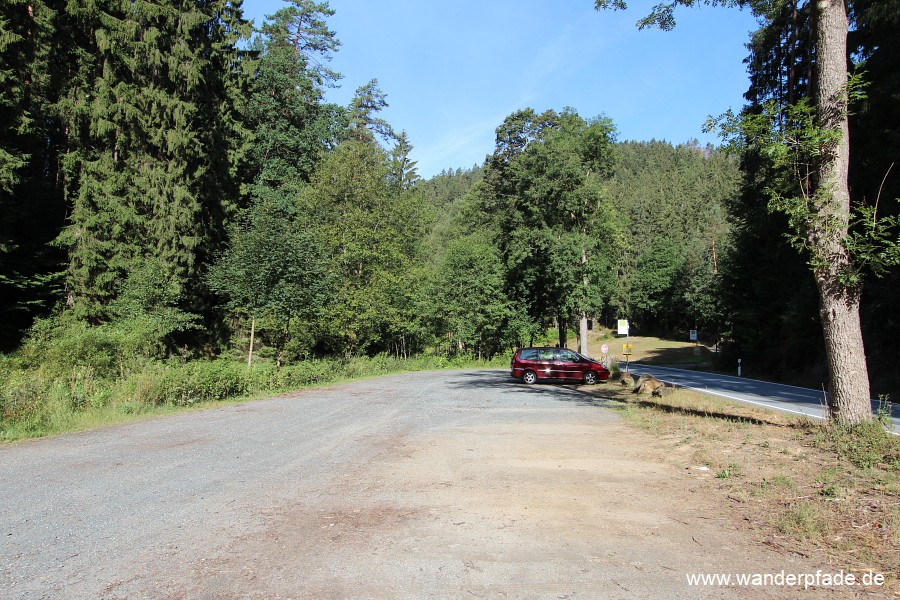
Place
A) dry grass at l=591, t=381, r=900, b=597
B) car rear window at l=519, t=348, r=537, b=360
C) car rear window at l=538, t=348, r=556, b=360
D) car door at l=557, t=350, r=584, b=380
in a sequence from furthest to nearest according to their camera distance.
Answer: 1. car rear window at l=519, t=348, r=537, b=360
2. car rear window at l=538, t=348, r=556, b=360
3. car door at l=557, t=350, r=584, b=380
4. dry grass at l=591, t=381, r=900, b=597

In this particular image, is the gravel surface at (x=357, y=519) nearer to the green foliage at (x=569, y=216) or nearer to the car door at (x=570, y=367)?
the car door at (x=570, y=367)

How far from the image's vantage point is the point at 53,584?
3.79 metres

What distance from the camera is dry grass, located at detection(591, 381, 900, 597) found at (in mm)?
4477

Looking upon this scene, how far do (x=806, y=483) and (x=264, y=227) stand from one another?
2002cm

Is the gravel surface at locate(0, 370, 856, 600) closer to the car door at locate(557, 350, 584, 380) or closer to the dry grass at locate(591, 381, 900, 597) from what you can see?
the dry grass at locate(591, 381, 900, 597)

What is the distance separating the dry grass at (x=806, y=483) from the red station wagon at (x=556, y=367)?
12569 millimetres

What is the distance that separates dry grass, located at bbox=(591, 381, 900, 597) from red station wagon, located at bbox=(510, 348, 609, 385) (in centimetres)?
1257

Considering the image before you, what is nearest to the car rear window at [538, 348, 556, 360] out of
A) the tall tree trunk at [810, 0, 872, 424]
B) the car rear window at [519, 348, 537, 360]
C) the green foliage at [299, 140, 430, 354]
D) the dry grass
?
the car rear window at [519, 348, 537, 360]

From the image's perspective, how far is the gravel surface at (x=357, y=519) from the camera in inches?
151

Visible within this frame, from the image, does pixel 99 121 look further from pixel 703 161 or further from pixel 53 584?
pixel 703 161

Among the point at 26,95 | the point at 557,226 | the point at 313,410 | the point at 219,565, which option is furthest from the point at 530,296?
the point at 219,565

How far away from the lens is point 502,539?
4.70 meters

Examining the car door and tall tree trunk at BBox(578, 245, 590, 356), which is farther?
tall tree trunk at BBox(578, 245, 590, 356)

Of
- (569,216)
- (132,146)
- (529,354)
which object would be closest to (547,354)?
(529,354)
